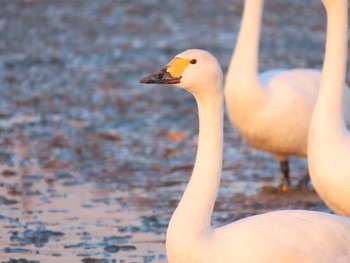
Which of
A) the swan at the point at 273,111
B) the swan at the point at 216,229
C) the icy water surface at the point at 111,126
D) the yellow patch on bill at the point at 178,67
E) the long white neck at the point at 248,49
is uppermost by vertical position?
the yellow patch on bill at the point at 178,67

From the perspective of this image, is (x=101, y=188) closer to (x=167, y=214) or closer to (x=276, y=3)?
(x=167, y=214)

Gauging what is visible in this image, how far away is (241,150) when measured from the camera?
1182 centimetres

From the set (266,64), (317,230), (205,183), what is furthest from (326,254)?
(266,64)

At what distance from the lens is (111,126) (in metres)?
12.8

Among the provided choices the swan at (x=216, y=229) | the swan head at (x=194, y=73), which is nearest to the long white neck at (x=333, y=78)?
the swan at (x=216, y=229)

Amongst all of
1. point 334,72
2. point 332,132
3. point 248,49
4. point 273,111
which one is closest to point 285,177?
point 273,111

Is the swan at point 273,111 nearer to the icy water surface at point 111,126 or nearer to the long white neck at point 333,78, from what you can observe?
the icy water surface at point 111,126

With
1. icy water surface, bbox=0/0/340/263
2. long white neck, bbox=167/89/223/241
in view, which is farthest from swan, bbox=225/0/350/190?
long white neck, bbox=167/89/223/241

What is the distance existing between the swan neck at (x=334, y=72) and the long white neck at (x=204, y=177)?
52.6 inches

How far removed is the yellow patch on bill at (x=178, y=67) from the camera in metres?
6.29

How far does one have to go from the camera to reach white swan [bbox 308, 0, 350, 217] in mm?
7184

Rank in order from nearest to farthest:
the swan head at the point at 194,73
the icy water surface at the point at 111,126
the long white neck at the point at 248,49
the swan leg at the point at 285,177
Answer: the swan head at the point at 194,73, the icy water surface at the point at 111,126, the swan leg at the point at 285,177, the long white neck at the point at 248,49

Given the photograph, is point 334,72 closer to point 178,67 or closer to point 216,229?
point 178,67

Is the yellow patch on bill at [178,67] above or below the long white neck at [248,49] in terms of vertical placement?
above
